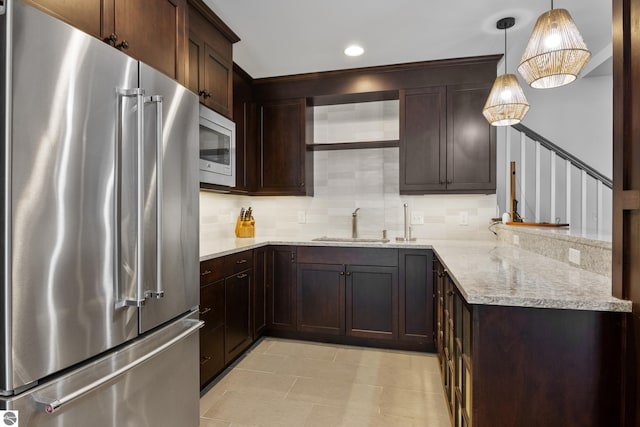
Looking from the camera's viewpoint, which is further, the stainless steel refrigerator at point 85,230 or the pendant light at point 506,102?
the pendant light at point 506,102

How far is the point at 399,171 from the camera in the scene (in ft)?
11.0

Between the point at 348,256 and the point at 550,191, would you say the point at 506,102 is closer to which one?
the point at 348,256

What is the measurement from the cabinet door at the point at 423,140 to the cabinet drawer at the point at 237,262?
1.57 metres

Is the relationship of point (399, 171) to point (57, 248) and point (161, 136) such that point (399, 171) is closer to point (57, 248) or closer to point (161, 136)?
point (161, 136)

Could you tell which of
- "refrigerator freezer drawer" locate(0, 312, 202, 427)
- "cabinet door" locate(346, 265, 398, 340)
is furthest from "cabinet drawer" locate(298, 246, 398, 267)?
"refrigerator freezer drawer" locate(0, 312, 202, 427)

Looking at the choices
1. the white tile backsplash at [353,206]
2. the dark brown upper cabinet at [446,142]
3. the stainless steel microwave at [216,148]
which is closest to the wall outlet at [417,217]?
the white tile backsplash at [353,206]

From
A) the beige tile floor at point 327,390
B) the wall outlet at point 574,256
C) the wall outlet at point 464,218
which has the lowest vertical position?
the beige tile floor at point 327,390

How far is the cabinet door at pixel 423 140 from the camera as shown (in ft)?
10.5

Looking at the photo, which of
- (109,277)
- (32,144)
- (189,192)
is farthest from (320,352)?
(32,144)

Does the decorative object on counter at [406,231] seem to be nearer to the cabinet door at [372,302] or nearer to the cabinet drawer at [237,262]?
the cabinet door at [372,302]

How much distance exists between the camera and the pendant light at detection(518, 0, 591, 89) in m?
1.58


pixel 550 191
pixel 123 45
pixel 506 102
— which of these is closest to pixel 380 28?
pixel 506 102

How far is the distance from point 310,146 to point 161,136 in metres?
2.33

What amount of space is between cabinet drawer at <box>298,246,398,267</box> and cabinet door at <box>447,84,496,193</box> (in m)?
0.90
